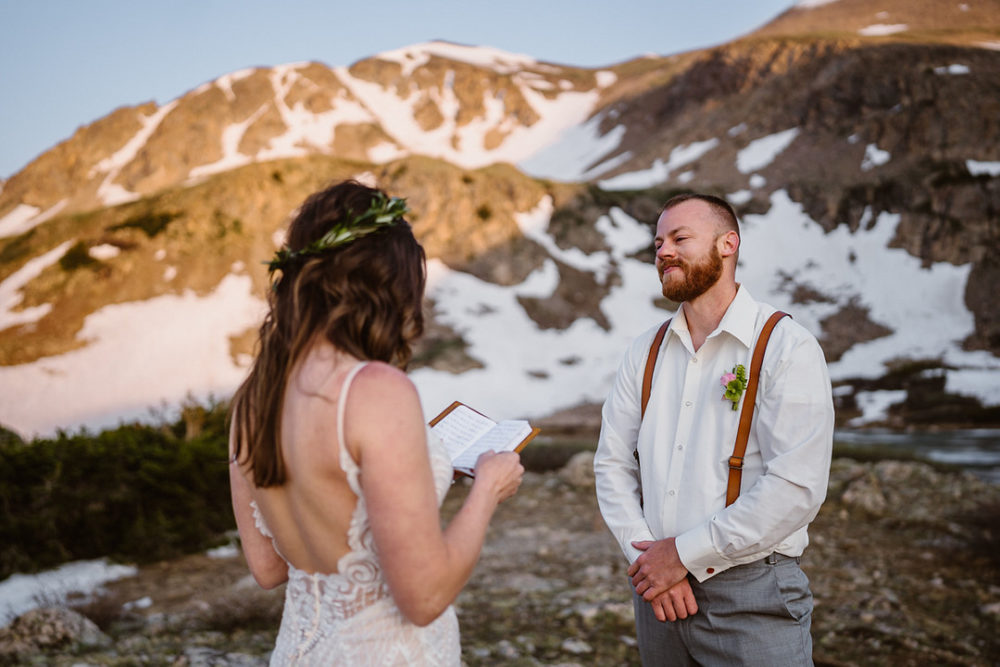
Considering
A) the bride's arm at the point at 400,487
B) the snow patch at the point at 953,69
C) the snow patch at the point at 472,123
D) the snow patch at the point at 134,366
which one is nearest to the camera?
the bride's arm at the point at 400,487

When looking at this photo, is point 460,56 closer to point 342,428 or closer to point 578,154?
point 578,154

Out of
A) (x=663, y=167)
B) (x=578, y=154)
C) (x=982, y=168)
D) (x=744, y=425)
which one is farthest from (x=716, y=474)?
(x=578, y=154)

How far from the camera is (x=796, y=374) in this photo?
244cm

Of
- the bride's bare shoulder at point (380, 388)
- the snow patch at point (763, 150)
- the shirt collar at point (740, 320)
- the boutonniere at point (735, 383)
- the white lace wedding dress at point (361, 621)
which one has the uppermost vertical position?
the snow patch at point (763, 150)

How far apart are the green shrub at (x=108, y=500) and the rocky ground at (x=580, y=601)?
1.36 ft

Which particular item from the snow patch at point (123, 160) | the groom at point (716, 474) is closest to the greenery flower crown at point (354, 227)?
the groom at point (716, 474)

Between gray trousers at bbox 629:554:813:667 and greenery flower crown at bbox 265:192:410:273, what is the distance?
183 centimetres

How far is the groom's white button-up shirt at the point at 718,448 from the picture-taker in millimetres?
2355

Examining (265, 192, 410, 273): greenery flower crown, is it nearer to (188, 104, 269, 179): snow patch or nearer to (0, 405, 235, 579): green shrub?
(0, 405, 235, 579): green shrub

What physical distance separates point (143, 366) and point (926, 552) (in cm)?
2461

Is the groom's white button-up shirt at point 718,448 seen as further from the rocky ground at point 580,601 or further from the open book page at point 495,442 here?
the rocky ground at point 580,601

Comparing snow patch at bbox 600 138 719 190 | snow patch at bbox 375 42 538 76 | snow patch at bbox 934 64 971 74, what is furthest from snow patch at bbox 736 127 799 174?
snow patch at bbox 375 42 538 76

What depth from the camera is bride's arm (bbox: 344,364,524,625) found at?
1.54 metres

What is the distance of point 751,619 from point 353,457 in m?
1.75
